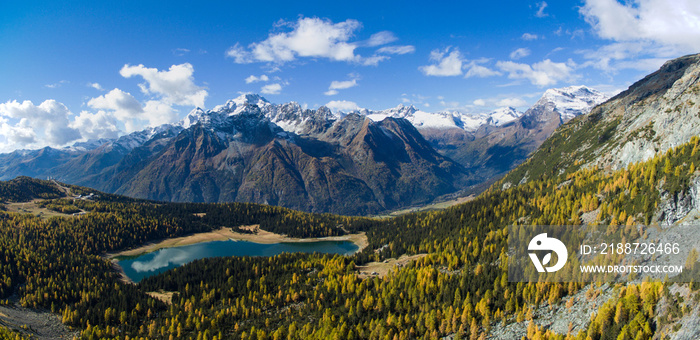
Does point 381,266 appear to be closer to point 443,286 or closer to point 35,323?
point 443,286

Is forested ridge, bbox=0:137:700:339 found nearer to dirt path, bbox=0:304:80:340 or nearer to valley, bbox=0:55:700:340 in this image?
valley, bbox=0:55:700:340

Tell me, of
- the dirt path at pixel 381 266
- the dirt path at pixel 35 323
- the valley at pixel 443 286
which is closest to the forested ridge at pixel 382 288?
the valley at pixel 443 286

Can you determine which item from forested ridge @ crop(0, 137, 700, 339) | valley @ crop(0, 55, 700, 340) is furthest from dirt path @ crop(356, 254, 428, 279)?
forested ridge @ crop(0, 137, 700, 339)

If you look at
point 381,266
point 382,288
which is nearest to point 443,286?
point 382,288

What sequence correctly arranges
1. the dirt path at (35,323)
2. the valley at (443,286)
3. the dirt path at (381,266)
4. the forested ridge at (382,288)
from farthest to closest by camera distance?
the dirt path at (381,266) < the dirt path at (35,323) < the forested ridge at (382,288) < the valley at (443,286)

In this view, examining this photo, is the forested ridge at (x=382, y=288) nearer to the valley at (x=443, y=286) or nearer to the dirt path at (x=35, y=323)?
the valley at (x=443, y=286)

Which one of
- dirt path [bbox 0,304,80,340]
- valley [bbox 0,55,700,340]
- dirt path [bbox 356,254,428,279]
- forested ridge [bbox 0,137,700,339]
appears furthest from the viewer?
dirt path [bbox 356,254,428,279]

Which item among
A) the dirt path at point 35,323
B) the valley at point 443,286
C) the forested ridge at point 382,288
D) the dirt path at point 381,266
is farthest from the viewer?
the dirt path at point 381,266

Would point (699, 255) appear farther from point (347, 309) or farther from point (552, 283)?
point (347, 309)

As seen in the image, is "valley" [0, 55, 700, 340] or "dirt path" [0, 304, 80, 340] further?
"dirt path" [0, 304, 80, 340]
